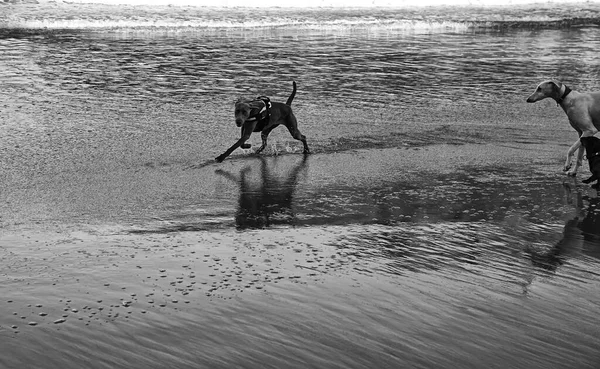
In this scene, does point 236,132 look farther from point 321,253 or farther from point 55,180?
point 321,253

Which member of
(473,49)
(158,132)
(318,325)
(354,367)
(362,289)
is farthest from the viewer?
(473,49)

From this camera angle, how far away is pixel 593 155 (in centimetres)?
842

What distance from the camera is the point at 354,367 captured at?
429 centimetres

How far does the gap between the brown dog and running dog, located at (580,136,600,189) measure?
3.23 meters

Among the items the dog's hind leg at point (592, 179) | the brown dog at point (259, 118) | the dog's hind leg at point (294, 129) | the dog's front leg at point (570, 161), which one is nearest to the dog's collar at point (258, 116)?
the brown dog at point (259, 118)

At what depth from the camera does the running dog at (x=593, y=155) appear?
8.31 m

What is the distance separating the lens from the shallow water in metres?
4.61

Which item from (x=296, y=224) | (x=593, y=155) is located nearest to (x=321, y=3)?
(x=593, y=155)

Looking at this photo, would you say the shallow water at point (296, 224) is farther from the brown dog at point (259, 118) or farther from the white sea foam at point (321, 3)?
the white sea foam at point (321, 3)

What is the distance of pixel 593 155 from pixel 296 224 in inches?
131

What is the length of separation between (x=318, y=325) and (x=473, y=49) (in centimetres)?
1741

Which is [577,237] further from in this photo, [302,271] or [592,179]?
[302,271]

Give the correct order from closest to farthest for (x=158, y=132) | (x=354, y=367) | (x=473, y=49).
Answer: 1. (x=354, y=367)
2. (x=158, y=132)
3. (x=473, y=49)

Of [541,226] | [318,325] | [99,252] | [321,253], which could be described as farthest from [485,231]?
[99,252]
